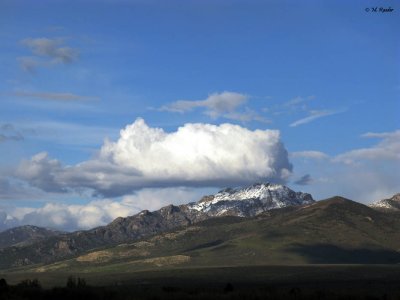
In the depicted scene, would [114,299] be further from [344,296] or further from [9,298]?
[344,296]

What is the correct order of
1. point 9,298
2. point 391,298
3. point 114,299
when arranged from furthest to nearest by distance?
point 391,298 → point 114,299 → point 9,298

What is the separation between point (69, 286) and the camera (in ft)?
186

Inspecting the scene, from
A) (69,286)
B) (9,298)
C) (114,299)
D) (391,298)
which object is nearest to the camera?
(9,298)

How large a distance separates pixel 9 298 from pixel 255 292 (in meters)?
20.6

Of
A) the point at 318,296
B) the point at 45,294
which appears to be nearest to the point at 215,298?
the point at 318,296

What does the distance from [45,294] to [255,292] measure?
Result: 17241mm

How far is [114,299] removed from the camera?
162ft

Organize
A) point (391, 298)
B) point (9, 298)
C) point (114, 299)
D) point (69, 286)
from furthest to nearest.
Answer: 1. point (69, 286)
2. point (391, 298)
3. point (114, 299)
4. point (9, 298)

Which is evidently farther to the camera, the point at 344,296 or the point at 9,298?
the point at 344,296

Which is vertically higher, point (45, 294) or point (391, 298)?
point (45, 294)

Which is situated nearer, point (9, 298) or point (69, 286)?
point (9, 298)

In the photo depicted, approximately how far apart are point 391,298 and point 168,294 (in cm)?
1773

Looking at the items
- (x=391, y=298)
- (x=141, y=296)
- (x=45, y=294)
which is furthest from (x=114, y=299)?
(x=391, y=298)

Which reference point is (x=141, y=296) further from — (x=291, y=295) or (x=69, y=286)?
(x=291, y=295)
